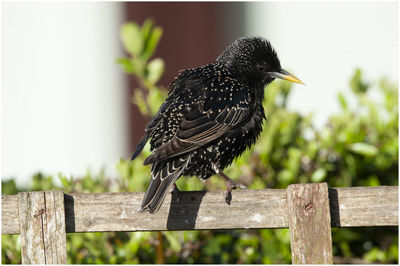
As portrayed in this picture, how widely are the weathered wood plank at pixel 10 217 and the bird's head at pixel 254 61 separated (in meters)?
1.61

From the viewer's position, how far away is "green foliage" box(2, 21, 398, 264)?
13.2 feet

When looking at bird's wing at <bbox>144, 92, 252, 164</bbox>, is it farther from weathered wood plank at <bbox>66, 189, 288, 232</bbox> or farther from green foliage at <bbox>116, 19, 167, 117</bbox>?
green foliage at <bbox>116, 19, 167, 117</bbox>

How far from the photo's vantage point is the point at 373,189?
3076mm

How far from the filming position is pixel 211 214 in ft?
10.3

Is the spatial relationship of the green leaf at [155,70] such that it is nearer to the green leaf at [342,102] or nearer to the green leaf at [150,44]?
the green leaf at [150,44]

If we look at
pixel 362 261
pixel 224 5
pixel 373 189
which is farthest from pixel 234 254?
pixel 224 5

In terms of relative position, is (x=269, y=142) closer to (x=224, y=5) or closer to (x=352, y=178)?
(x=352, y=178)

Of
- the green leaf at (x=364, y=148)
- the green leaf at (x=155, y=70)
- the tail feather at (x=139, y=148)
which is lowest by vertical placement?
the green leaf at (x=364, y=148)

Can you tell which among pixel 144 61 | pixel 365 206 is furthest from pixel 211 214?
pixel 144 61

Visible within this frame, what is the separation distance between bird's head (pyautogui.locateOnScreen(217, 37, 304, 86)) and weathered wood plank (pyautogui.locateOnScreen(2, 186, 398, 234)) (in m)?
1.16

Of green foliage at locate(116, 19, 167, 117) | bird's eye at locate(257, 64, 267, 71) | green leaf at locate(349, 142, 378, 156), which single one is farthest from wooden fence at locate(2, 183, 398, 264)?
bird's eye at locate(257, 64, 267, 71)

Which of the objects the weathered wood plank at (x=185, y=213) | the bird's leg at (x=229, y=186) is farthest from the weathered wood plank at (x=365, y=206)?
the bird's leg at (x=229, y=186)

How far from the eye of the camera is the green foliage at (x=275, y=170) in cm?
401

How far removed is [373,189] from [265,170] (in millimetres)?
1248
